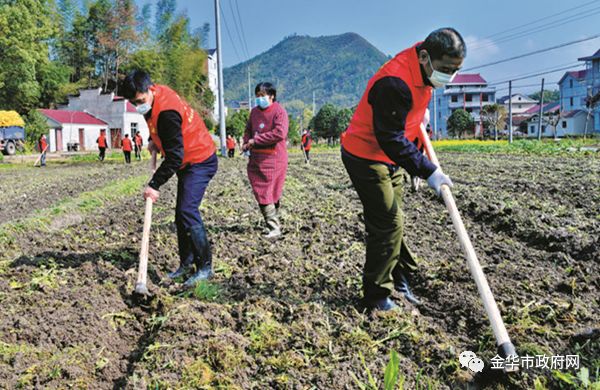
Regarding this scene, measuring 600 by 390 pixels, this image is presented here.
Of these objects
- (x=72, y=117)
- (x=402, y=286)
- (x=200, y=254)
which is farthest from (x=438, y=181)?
(x=72, y=117)

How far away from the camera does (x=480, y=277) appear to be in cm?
248

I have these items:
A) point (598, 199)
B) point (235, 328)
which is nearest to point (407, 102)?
point (235, 328)

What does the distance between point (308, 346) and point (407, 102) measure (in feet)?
4.72

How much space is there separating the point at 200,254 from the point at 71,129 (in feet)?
131

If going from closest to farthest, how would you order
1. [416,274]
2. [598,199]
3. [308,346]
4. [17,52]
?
[308,346]
[416,274]
[598,199]
[17,52]

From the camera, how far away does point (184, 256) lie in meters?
4.16

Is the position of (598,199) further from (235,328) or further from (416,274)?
(235,328)

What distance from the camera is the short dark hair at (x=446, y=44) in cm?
262

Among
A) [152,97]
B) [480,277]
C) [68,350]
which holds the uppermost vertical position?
[152,97]

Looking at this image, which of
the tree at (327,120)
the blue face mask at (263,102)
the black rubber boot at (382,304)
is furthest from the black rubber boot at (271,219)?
the tree at (327,120)

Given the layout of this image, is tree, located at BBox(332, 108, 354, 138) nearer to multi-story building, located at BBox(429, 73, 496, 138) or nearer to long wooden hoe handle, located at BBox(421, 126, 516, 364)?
multi-story building, located at BBox(429, 73, 496, 138)

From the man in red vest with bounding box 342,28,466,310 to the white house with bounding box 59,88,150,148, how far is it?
4386 cm

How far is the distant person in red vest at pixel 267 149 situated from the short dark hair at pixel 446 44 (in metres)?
2.96

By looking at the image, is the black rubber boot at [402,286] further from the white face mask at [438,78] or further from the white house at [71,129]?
the white house at [71,129]
